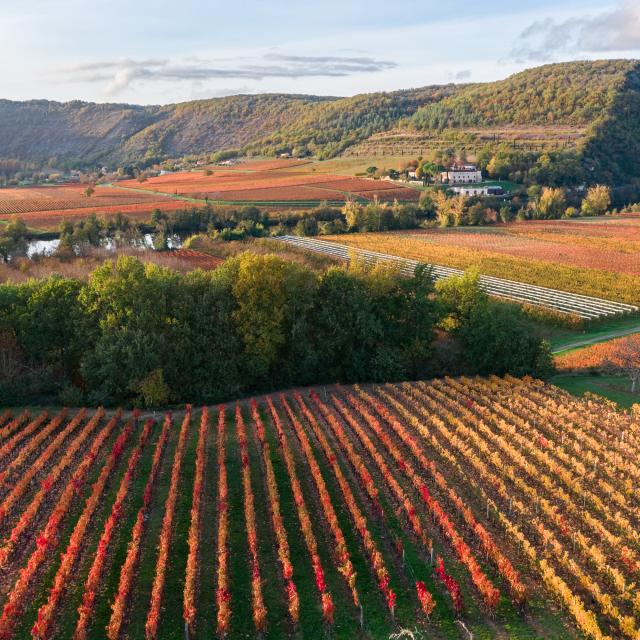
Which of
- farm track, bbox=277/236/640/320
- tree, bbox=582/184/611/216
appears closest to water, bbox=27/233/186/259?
farm track, bbox=277/236/640/320

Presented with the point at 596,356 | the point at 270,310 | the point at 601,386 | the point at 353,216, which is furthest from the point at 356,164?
the point at 601,386

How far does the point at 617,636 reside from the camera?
15.9 metres

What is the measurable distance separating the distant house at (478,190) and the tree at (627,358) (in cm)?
8336

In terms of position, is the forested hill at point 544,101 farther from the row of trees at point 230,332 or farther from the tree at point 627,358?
the row of trees at point 230,332

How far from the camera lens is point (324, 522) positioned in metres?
21.1

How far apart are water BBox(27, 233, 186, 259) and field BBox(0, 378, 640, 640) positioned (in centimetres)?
4901

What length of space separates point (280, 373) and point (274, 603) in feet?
67.5

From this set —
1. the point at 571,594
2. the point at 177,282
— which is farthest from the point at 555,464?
the point at 177,282

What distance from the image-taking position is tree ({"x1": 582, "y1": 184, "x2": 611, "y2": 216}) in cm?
11869

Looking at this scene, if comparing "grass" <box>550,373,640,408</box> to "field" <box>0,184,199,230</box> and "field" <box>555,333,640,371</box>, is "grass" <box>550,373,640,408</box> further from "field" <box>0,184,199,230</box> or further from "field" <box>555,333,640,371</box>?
"field" <box>0,184,199,230</box>

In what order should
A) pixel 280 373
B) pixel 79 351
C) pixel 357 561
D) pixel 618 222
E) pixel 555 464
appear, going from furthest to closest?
1. pixel 618 222
2. pixel 280 373
3. pixel 79 351
4. pixel 555 464
5. pixel 357 561

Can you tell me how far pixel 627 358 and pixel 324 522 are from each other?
2797cm

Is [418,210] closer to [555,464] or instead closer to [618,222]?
[618,222]

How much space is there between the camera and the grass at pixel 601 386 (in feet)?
112
